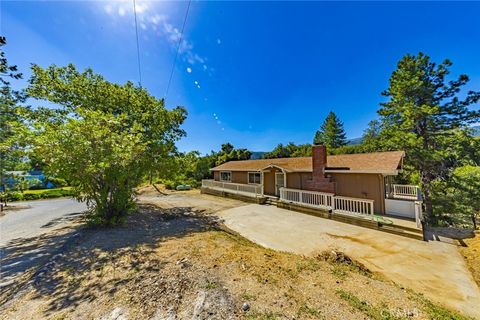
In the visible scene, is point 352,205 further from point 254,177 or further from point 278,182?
point 254,177

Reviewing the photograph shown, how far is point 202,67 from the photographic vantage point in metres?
12.3

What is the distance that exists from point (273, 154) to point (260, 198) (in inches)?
982

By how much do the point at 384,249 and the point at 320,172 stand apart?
226 inches

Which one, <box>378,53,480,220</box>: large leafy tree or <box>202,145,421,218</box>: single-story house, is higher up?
<box>378,53,480,220</box>: large leafy tree

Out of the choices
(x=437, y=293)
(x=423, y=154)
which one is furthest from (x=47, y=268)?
(x=423, y=154)

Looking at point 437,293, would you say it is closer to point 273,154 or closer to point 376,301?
point 376,301

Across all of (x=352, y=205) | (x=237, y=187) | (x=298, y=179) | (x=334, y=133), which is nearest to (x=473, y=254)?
(x=352, y=205)

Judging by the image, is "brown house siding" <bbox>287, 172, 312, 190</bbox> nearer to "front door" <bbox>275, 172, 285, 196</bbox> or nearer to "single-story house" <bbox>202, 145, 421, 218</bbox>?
"single-story house" <bbox>202, 145, 421, 218</bbox>

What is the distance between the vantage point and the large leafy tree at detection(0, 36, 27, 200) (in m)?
4.37

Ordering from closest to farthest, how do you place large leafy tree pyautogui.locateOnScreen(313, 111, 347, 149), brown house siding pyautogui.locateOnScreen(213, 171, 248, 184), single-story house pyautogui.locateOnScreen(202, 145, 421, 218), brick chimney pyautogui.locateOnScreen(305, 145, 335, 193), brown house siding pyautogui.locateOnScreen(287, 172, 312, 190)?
single-story house pyautogui.locateOnScreen(202, 145, 421, 218) < brick chimney pyautogui.locateOnScreen(305, 145, 335, 193) < brown house siding pyautogui.locateOnScreen(287, 172, 312, 190) < brown house siding pyautogui.locateOnScreen(213, 171, 248, 184) < large leafy tree pyautogui.locateOnScreen(313, 111, 347, 149)

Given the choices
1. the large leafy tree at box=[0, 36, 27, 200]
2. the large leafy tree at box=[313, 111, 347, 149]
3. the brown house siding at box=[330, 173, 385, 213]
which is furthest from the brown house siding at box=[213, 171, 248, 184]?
the large leafy tree at box=[313, 111, 347, 149]

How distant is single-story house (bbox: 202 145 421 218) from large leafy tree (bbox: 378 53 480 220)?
2.13 meters

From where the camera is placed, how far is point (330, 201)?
1024 cm

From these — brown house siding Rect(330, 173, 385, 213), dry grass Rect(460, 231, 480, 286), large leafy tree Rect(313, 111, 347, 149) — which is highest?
large leafy tree Rect(313, 111, 347, 149)
